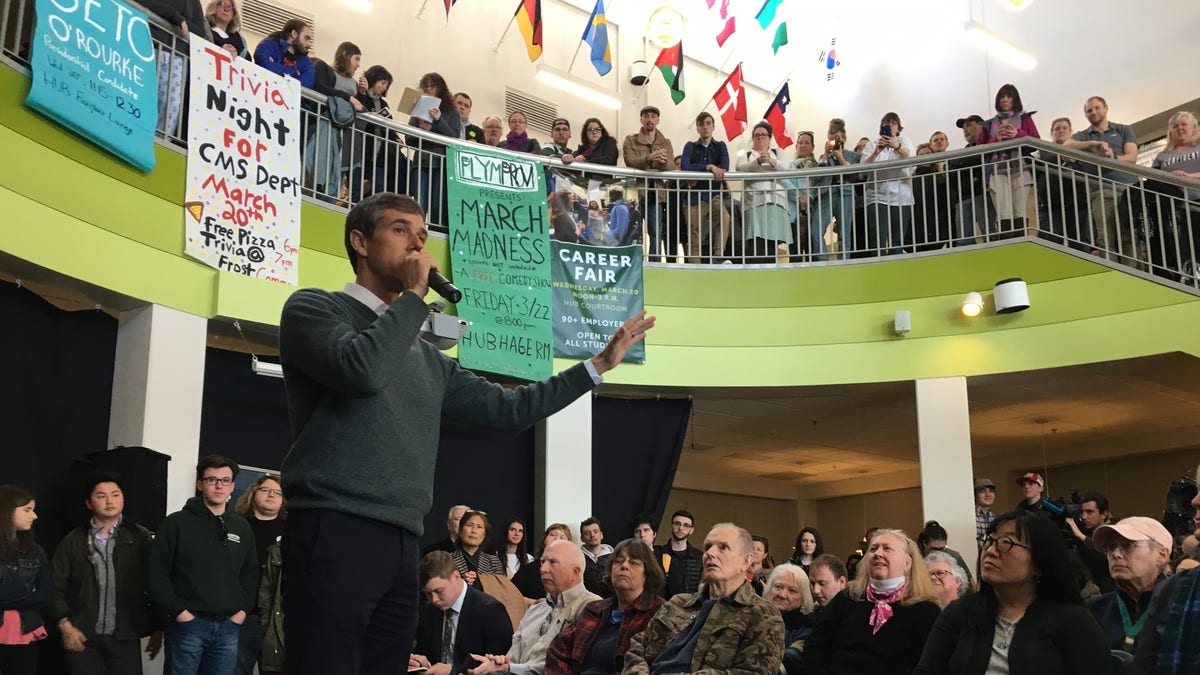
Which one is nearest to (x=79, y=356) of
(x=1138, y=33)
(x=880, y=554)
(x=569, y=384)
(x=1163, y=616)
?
(x=880, y=554)

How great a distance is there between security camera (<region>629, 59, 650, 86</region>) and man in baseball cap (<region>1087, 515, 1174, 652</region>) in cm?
869

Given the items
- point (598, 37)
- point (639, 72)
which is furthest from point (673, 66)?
point (598, 37)

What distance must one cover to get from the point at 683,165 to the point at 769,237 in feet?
3.12

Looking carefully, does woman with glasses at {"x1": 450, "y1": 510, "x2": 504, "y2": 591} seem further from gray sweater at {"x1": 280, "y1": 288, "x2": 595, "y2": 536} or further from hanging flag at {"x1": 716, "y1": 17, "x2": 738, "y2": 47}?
hanging flag at {"x1": 716, "y1": 17, "x2": 738, "y2": 47}

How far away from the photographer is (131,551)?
5148 mm

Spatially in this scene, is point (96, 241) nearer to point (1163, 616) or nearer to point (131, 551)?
point (131, 551)

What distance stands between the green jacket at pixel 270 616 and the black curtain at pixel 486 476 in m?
2.72

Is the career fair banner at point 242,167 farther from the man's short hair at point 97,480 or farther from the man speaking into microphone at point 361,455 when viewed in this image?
the man speaking into microphone at point 361,455

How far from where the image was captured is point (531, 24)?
10.2 metres

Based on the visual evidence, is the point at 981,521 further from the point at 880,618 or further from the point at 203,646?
the point at 203,646

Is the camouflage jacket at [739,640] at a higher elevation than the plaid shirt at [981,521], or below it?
below

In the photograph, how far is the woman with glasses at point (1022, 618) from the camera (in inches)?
119

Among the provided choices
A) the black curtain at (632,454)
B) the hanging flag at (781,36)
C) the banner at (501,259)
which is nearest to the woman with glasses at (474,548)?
the banner at (501,259)

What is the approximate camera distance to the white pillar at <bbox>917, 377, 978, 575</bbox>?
805cm
